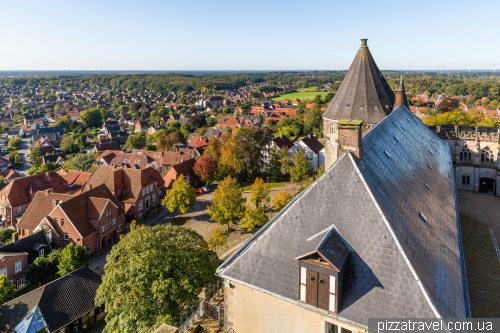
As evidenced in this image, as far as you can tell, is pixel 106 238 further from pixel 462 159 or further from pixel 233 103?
pixel 233 103

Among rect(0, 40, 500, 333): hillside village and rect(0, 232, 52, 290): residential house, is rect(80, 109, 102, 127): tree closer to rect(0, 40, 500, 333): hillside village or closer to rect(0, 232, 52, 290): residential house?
rect(0, 40, 500, 333): hillside village

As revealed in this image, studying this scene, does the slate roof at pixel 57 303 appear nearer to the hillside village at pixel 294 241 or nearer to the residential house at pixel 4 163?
the hillside village at pixel 294 241

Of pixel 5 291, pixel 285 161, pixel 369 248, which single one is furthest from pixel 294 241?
pixel 285 161

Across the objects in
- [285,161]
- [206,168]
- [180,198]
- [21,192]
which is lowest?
[21,192]

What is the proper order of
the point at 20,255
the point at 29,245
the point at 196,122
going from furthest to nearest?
the point at 196,122 < the point at 29,245 < the point at 20,255

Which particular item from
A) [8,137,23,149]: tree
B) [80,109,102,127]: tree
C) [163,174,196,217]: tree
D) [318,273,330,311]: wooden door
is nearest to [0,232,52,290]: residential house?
[163,174,196,217]: tree

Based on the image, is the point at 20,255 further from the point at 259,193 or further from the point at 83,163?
the point at 83,163

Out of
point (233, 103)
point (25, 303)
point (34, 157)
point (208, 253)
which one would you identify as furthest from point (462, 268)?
point (233, 103)
